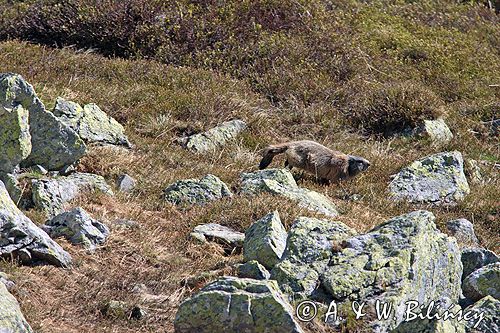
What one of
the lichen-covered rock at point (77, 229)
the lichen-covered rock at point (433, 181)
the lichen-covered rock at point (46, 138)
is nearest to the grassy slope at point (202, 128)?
the lichen-covered rock at point (77, 229)

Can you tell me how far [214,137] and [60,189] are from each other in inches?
162

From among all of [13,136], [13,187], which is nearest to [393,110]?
[13,136]

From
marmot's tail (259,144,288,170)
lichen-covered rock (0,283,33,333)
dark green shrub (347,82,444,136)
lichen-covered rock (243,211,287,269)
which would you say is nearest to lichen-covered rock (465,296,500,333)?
lichen-covered rock (243,211,287,269)

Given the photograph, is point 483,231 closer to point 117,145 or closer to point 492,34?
point 117,145

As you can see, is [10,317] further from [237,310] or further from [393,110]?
[393,110]

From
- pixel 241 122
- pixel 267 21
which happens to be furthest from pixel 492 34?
pixel 241 122

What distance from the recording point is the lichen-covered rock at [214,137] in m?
12.7

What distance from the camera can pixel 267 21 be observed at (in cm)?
1827

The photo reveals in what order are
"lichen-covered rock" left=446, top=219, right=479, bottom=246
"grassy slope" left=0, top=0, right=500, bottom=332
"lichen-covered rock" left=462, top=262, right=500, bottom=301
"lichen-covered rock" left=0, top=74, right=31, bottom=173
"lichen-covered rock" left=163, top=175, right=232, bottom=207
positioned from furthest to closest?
1. "lichen-covered rock" left=446, top=219, right=479, bottom=246
2. "lichen-covered rock" left=163, top=175, right=232, bottom=207
3. "lichen-covered rock" left=0, top=74, right=31, bottom=173
4. "lichen-covered rock" left=462, top=262, right=500, bottom=301
5. "grassy slope" left=0, top=0, right=500, bottom=332

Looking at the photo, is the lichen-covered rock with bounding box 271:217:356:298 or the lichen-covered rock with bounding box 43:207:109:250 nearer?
the lichen-covered rock with bounding box 271:217:356:298

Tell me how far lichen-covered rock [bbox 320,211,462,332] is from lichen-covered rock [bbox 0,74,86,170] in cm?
404

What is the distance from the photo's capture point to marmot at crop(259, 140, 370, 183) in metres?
11.8

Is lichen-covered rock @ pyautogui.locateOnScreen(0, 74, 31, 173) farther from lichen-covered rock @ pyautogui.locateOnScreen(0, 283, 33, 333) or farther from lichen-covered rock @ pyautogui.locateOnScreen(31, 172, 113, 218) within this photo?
lichen-covered rock @ pyautogui.locateOnScreen(0, 283, 33, 333)

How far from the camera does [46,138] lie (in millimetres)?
10031
